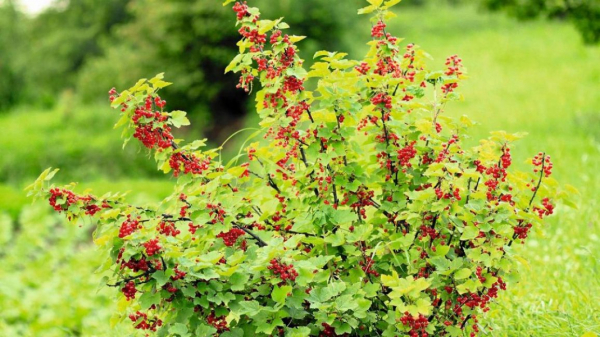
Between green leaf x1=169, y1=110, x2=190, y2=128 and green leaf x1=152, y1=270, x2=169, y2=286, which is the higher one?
green leaf x1=169, y1=110, x2=190, y2=128

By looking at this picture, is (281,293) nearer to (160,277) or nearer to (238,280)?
(238,280)

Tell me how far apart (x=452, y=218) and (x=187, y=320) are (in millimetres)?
985

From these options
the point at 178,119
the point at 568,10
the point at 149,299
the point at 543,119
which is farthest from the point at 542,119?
the point at 149,299

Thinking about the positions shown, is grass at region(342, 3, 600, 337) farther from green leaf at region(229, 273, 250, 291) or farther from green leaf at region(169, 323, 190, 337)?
green leaf at region(169, 323, 190, 337)

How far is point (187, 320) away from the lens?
7.82 ft

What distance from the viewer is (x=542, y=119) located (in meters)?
9.95

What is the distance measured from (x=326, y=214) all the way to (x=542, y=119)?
27.0 ft

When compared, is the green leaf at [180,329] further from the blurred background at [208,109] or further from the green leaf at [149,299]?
the blurred background at [208,109]

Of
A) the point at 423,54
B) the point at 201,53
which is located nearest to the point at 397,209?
the point at 423,54

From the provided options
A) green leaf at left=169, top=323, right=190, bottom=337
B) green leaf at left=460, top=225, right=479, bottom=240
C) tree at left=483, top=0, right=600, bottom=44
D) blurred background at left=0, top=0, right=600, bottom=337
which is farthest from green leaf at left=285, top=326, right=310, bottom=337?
tree at left=483, top=0, right=600, bottom=44

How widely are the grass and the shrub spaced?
0.26 m

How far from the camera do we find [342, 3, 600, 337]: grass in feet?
10.7

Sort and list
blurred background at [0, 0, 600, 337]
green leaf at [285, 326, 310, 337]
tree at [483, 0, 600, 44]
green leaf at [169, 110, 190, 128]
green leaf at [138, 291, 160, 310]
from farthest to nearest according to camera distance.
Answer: tree at [483, 0, 600, 44] → blurred background at [0, 0, 600, 337] → green leaf at [169, 110, 190, 128] → green leaf at [138, 291, 160, 310] → green leaf at [285, 326, 310, 337]

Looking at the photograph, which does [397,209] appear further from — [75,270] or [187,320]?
[75,270]
